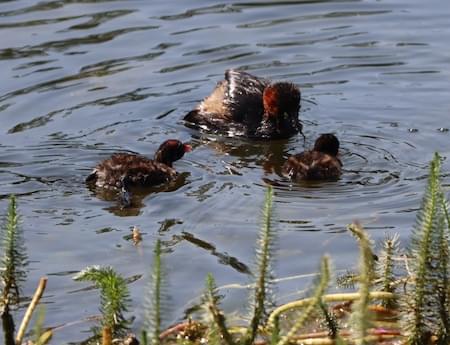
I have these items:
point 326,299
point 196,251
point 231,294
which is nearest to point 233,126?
point 196,251

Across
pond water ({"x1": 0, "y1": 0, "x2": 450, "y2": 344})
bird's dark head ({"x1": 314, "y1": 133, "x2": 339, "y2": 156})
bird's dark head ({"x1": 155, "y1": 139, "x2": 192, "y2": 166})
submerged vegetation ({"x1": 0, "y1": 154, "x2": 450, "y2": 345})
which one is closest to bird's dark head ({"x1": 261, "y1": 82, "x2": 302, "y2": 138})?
pond water ({"x1": 0, "y1": 0, "x2": 450, "y2": 344})

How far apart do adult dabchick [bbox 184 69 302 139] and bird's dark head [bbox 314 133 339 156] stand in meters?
1.08

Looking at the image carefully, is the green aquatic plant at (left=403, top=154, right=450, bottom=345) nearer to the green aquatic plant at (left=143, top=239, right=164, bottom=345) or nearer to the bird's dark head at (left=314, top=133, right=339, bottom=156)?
the green aquatic plant at (left=143, top=239, right=164, bottom=345)

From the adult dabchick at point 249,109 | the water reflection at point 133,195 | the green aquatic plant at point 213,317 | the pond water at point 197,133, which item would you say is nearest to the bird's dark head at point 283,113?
the adult dabchick at point 249,109

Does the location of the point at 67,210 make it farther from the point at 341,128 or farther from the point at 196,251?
the point at 341,128

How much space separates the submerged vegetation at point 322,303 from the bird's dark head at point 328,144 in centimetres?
338

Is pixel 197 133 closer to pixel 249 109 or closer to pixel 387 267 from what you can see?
pixel 249 109

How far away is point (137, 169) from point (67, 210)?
0.75 meters

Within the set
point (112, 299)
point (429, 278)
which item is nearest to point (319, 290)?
point (429, 278)

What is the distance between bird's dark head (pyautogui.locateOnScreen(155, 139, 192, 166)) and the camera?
30.9 feet

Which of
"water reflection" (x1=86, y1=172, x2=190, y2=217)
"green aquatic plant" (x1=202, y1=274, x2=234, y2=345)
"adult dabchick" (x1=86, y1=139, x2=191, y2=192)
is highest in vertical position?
"green aquatic plant" (x1=202, y1=274, x2=234, y2=345)

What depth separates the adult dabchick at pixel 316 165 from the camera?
9.01m

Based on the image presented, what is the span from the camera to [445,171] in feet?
29.5

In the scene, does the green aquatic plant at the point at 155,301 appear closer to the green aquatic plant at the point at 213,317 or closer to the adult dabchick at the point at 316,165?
the green aquatic plant at the point at 213,317
